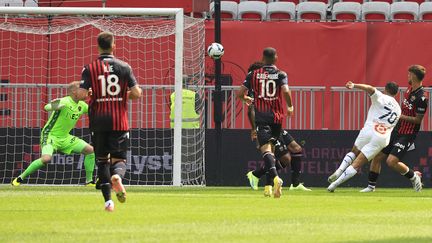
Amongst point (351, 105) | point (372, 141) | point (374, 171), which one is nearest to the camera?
point (372, 141)

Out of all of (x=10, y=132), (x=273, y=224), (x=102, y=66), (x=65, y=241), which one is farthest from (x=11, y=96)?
(x=65, y=241)

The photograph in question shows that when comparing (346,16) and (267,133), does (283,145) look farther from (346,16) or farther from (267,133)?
(346,16)

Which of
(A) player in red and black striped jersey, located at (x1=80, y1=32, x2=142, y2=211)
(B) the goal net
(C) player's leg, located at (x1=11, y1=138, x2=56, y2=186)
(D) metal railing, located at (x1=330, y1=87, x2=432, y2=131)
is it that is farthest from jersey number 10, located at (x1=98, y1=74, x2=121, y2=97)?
(D) metal railing, located at (x1=330, y1=87, x2=432, y2=131)

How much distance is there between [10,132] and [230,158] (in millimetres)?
4032

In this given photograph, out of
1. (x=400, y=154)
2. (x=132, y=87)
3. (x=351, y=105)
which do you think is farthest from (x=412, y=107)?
(x=132, y=87)

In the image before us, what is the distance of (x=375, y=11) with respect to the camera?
26156mm

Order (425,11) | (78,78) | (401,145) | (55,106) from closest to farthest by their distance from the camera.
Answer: (401,145), (55,106), (78,78), (425,11)

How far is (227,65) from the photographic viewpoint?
25.1m

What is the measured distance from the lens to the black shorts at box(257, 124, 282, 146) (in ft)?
57.7

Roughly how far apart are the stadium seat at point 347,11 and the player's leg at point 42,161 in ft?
25.1

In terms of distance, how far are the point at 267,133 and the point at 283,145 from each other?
10.5 feet

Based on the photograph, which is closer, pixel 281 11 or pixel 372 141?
pixel 372 141

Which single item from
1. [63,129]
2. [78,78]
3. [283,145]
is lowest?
[283,145]

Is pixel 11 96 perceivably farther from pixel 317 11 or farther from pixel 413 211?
pixel 413 211
